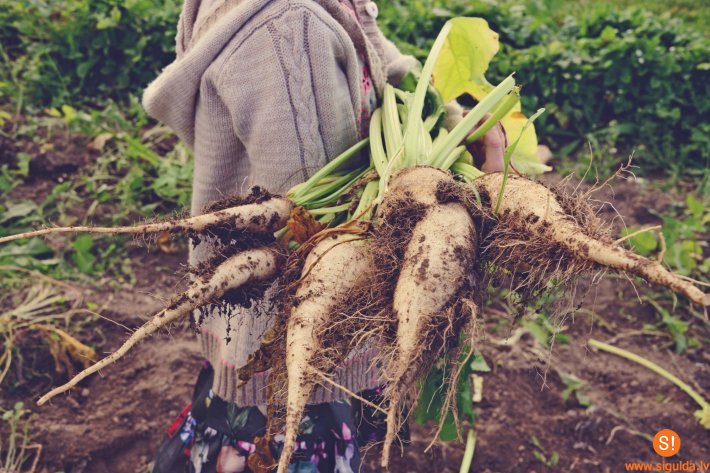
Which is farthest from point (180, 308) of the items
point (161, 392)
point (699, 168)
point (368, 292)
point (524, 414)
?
point (699, 168)

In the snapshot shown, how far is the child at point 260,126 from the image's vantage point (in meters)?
1.19

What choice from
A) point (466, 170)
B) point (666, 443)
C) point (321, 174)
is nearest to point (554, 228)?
point (466, 170)

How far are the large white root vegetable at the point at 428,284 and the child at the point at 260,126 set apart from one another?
26cm

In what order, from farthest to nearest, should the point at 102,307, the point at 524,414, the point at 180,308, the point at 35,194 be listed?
the point at 35,194, the point at 102,307, the point at 524,414, the point at 180,308

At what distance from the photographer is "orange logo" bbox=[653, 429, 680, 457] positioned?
2.27 meters

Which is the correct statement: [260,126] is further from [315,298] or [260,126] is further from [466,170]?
[466,170]

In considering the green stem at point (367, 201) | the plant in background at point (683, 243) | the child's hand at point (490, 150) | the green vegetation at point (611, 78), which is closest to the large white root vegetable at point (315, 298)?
the green stem at point (367, 201)

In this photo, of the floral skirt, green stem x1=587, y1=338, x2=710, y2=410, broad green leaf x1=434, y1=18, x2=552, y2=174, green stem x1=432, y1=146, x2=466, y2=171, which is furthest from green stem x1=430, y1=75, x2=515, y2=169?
green stem x1=587, y1=338, x2=710, y2=410

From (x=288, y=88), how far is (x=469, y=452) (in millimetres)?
1571

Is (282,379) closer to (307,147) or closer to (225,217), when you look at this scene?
(225,217)

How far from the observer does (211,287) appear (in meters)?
1.17

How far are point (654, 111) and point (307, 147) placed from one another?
3272 mm

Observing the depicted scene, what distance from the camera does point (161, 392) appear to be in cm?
235

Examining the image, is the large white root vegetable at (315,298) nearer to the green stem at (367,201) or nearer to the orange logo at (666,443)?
the green stem at (367,201)
